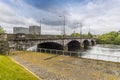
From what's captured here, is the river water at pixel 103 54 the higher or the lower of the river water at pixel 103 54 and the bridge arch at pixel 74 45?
the lower

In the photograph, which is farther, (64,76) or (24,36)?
Answer: (24,36)

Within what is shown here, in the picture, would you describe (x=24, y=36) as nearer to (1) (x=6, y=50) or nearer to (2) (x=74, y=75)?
(1) (x=6, y=50)

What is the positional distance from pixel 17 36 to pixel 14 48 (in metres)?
3.06

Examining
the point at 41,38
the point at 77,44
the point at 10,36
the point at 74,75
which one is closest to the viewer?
the point at 74,75

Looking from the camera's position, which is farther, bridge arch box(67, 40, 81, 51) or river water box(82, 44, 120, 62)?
bridge arch box(67, 40, 81, 51)

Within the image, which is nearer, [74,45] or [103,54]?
[103,54]

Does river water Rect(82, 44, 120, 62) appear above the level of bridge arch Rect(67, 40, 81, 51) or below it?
below

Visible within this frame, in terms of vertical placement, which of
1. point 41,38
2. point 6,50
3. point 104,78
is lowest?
point 104,78

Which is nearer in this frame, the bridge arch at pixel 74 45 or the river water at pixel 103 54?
the river water at pixel 103 54

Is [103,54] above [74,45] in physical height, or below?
below

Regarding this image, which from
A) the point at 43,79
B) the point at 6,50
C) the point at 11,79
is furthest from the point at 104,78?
the point at 6,50

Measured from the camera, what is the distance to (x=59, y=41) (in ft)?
168

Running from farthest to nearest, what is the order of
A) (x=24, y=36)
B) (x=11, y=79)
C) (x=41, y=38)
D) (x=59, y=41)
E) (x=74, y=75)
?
1. (x=59, y=41)
2. (x=41, y=38)
3. (x=24, y=36)
4. (x=74, y=75)
5. (x=11, y=79)

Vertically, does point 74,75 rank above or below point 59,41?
below
